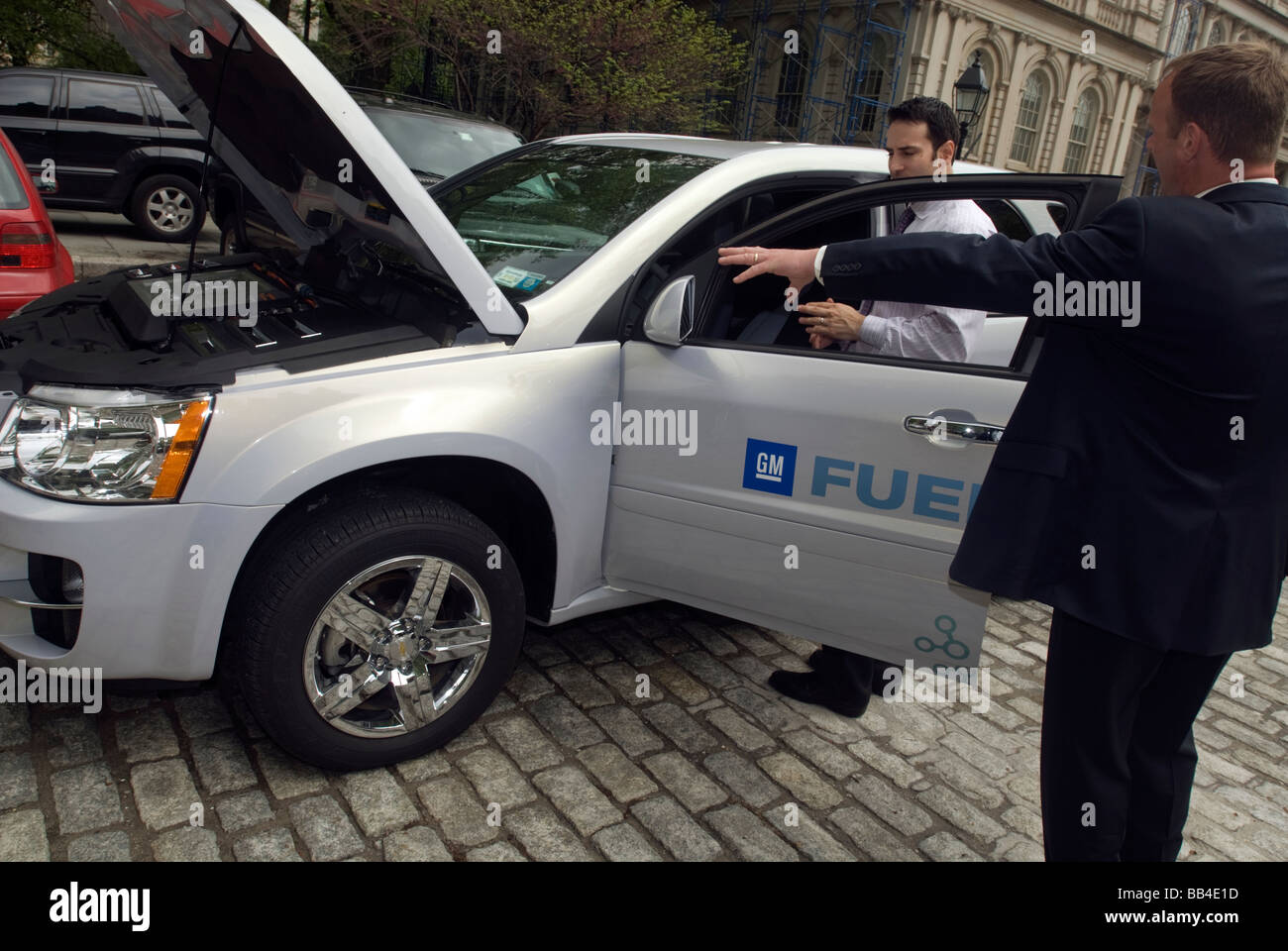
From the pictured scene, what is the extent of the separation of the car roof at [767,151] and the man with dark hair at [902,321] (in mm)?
133

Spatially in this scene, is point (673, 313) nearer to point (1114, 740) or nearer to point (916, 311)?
point (916, 311)

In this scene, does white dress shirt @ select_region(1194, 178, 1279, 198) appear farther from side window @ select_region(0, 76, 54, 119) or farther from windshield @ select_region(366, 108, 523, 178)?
side window @ select_region(0, 76, 54, 119)

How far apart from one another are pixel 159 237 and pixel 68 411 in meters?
9.31

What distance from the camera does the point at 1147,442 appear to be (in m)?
1.86

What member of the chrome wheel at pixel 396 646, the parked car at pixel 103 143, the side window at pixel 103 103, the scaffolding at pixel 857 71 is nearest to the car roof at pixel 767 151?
the chrome wheel at pixel 396 646

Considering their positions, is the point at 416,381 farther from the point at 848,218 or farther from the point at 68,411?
the point at 848,218

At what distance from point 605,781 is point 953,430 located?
55.6 inches

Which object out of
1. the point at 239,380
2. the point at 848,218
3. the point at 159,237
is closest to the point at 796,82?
the point at 159,237

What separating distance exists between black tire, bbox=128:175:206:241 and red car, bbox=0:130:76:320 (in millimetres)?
5913

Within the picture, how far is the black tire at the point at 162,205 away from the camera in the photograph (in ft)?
33.2

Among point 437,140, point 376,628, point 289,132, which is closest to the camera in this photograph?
point 376,628

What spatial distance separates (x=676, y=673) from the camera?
350cm

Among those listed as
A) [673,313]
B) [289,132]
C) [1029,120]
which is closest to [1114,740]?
[673,313]

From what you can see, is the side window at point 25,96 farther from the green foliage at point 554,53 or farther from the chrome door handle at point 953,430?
the chrome door handle at point 953,430
